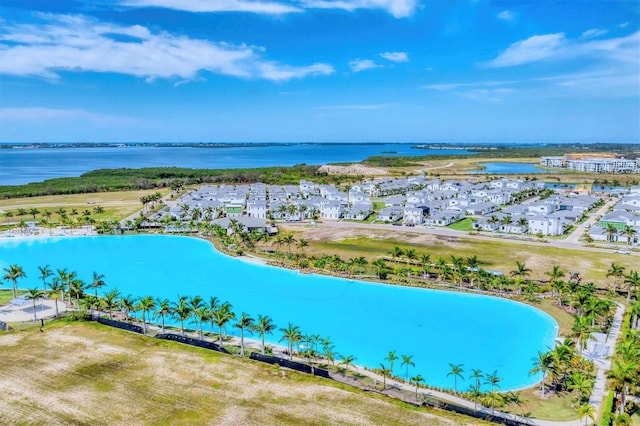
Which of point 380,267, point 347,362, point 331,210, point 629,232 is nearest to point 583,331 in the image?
point 347,362

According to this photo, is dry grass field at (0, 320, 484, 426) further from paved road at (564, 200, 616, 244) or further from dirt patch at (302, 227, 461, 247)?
paved road at (564, 200, 616, 244)

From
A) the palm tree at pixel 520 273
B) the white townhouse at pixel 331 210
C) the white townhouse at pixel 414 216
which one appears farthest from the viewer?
the white townhouse at pixel 331 210

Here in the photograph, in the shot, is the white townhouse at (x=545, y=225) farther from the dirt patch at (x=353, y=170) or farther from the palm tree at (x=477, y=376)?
the dirt patch at (x=353, y=170)

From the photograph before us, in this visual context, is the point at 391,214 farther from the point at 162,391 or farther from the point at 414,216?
the point at 162,391

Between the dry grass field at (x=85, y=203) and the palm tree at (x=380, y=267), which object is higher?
the dry grass field at (x=85, y=203)

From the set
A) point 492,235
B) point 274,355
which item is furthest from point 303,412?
point 492,235

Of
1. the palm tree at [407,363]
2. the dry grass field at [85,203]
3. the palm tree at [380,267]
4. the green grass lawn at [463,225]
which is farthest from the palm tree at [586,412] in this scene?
the dry grass field at [85,203]
